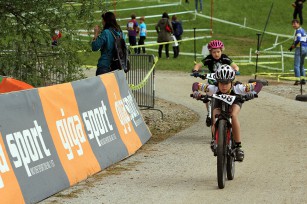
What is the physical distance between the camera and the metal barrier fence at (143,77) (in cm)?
1798

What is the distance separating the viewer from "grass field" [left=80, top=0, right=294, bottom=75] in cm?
4159

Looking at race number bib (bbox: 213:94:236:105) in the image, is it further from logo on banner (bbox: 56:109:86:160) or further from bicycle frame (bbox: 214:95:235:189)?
logo on banner (bbox: 56:109:86:160)

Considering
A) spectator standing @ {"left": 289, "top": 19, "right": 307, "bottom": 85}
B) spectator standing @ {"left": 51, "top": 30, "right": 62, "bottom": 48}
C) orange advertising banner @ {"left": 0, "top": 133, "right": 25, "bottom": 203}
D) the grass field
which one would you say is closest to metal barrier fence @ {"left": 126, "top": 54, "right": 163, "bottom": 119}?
spectator standing @ {"left": 51, "top": 30, "right": 62, "bottom": 48}

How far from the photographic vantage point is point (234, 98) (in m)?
11.4

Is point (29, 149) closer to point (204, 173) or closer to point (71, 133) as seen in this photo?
point (71, 133)

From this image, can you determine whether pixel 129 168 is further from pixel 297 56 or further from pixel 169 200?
pixel 297 56

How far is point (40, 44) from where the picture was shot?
61.1 ft

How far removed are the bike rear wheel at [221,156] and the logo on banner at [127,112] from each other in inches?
129

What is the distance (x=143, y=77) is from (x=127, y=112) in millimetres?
3762

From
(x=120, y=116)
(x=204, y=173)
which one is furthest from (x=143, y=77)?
(x=204, y=173)

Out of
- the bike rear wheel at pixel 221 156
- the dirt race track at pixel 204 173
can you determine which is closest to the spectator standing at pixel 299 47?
the dirt race track at pixel 204 173

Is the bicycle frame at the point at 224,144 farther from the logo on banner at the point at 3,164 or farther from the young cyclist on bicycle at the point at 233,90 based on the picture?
the logo on banner at the point at 3,164

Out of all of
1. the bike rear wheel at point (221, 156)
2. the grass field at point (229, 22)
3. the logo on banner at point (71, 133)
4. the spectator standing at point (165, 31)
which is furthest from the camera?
the grass field at point (229, 22)

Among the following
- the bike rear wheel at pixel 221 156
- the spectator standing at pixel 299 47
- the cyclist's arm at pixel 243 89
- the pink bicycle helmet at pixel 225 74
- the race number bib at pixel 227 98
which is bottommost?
the spectator standing at pixel 299 47
